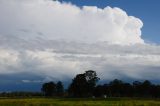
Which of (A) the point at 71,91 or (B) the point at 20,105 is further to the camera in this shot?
(A) the point at 71,91

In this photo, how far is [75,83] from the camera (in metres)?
196

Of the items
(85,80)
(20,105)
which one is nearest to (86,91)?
(85,80)

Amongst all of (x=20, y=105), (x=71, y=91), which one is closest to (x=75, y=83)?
(x=71, y=91)

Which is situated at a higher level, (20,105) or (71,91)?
(71,91)

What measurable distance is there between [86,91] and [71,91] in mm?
7836

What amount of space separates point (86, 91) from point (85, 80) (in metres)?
5.99

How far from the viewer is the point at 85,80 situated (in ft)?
652

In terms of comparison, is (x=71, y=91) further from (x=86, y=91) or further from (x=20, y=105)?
(x=20, y=105)

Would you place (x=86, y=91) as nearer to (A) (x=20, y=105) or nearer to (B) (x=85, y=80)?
(B) (x=85, y=80)

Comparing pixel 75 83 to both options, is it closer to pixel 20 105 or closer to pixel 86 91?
pixel 86 91

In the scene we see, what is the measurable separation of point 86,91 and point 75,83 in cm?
616

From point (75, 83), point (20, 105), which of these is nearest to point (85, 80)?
point (75, 83)

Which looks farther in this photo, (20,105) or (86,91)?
(86,91)

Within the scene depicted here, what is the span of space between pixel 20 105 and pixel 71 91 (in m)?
124
